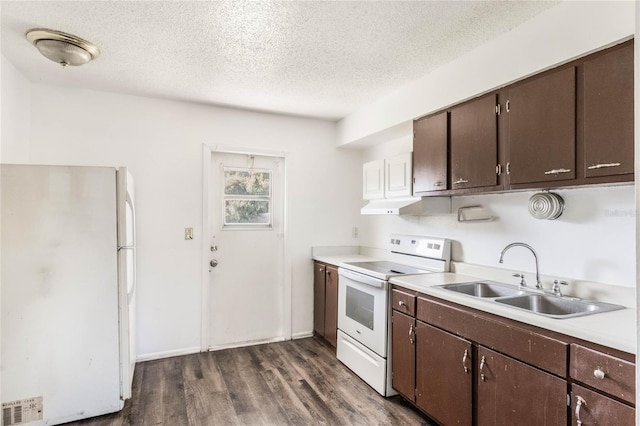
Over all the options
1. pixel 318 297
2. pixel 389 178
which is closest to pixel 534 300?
pixel 389 178

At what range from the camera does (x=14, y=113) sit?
101 inches

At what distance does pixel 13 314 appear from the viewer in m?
2.10

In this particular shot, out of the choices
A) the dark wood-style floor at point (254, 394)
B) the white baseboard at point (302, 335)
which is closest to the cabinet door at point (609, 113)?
the dark wood-style floor at point (254, 394)

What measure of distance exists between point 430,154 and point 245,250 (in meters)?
2.08

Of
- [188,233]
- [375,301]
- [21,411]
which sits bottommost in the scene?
[21,411]

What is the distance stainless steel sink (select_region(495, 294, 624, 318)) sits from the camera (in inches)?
69.0

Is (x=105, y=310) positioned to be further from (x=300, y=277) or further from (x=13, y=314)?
(x=300, y=277)

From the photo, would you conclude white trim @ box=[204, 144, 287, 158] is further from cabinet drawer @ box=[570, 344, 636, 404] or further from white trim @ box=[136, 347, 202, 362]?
cabinet drawer @ box=[570, 344, 636, 404]

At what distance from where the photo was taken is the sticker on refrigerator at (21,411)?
6.78 ft

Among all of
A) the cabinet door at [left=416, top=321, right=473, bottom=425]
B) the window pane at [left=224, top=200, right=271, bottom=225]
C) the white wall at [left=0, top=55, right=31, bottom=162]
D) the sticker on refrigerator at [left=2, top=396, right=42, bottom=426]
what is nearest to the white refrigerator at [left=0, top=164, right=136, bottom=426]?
the sticker on refrigerator at [left=2, top=396, right=42, bottom=426]

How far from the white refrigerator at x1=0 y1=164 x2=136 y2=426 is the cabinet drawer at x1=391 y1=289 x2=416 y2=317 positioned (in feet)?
6.06

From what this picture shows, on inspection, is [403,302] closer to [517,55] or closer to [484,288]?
[484,288]

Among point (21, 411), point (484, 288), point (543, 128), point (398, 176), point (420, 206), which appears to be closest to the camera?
point (543, 128)

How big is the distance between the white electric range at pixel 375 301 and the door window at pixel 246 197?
1109 mm
